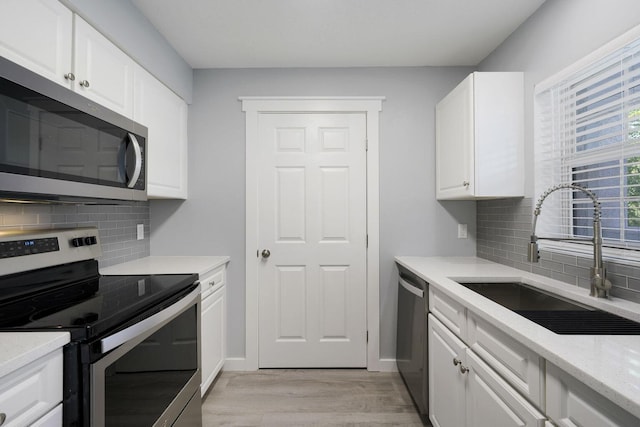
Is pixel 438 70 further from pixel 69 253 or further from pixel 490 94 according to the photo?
pixel 69 253

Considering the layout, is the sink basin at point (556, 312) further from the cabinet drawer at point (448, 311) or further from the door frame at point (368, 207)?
the door frame at point (368, 207)

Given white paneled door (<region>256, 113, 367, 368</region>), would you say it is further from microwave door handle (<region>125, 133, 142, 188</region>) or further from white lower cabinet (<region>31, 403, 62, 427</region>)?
white lower cabinet (<region>31, 403, 62, 427</region>)

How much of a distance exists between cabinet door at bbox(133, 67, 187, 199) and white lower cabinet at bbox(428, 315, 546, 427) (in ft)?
6.23

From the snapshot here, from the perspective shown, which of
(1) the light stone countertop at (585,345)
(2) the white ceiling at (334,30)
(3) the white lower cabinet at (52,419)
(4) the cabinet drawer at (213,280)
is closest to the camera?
(1) the light stone countertop at (585,345)

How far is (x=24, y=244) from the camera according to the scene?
1.37m

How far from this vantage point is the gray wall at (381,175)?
2.64 meters

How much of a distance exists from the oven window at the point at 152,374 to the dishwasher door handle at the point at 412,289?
1.30 metres

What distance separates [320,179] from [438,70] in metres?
1.27

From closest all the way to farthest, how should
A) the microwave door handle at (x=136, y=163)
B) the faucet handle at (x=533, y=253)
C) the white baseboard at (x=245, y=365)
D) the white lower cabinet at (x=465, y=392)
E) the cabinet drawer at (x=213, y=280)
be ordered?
the white lower cabinet at (x=465, y=392) < the faucet handle at (x=533, y=253) < the microwave door handle at (x=136, y=163) < the cabinet drawer at (x=213, y=280) < the white baseboard at (x=245, y=365)

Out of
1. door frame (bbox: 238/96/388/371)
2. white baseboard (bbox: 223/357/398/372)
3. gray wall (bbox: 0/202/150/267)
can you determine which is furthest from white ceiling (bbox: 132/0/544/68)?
white baseboard (bbox: 223/357/398/372)

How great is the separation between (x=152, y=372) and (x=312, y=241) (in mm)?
1509

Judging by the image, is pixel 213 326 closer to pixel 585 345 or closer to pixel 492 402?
pixel 492 402

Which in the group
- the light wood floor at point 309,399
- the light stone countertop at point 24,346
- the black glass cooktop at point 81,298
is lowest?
the light wood floor at point 309,399

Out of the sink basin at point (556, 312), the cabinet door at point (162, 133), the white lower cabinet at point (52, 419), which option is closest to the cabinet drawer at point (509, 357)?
the sink basin at point (556, 312)
